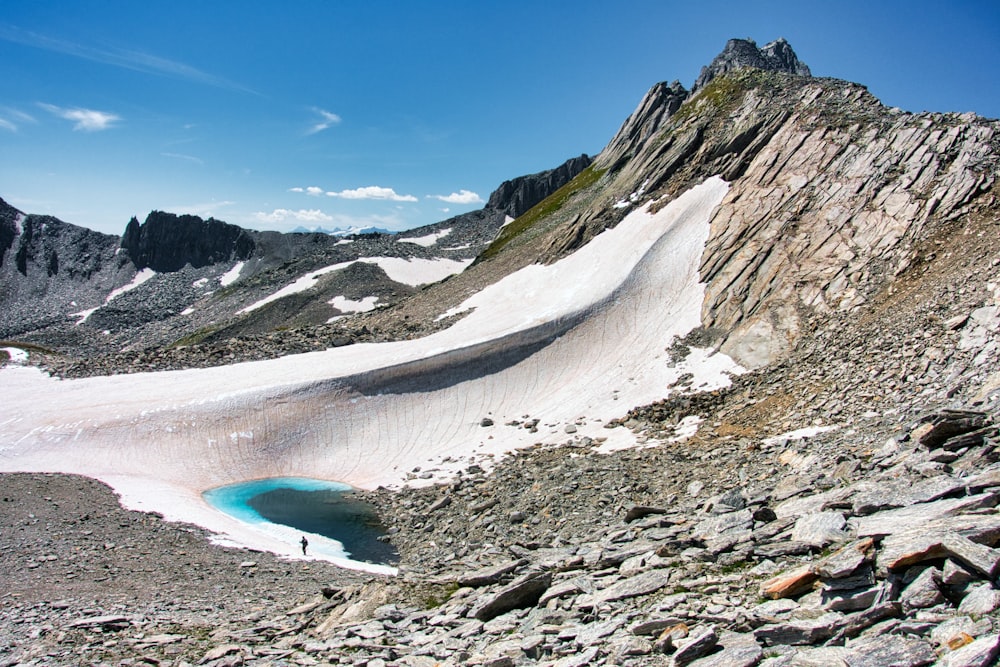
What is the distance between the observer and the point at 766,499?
62.3 feet

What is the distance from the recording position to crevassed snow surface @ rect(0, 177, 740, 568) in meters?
41.2

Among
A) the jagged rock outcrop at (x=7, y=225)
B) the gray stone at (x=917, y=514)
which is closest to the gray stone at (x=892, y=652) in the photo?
the gray stone at (x=917, y=514)

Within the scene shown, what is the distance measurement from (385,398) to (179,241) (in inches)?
6075

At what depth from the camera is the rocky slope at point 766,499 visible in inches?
429

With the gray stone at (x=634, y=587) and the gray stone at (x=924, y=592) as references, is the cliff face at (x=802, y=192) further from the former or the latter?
the gray stone at (x=924, y=592)

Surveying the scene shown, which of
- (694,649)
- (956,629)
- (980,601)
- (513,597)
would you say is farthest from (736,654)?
(513,597)

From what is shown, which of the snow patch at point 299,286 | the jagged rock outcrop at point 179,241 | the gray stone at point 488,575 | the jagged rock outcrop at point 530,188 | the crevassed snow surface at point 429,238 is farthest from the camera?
the jagged rock outcrop at point 530,188

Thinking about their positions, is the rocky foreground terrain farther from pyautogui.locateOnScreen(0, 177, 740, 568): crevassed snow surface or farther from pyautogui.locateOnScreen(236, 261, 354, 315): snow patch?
pyautogui.locateOnScreen(236, 261, 354, 315): snow patch

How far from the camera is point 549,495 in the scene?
3039cm

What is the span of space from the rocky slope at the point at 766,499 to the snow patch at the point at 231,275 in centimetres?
11508

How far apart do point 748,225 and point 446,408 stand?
96.4 ft

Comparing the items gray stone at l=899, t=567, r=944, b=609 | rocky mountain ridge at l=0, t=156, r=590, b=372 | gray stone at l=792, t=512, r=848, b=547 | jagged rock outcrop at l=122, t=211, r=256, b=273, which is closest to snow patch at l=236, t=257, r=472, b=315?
rocky mountain ridge at l=0, t=156, r=590, b=372

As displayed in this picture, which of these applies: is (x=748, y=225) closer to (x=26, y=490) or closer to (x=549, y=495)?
(x=549, y=495)

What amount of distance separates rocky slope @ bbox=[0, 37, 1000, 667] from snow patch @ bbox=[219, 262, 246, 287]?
115 m
